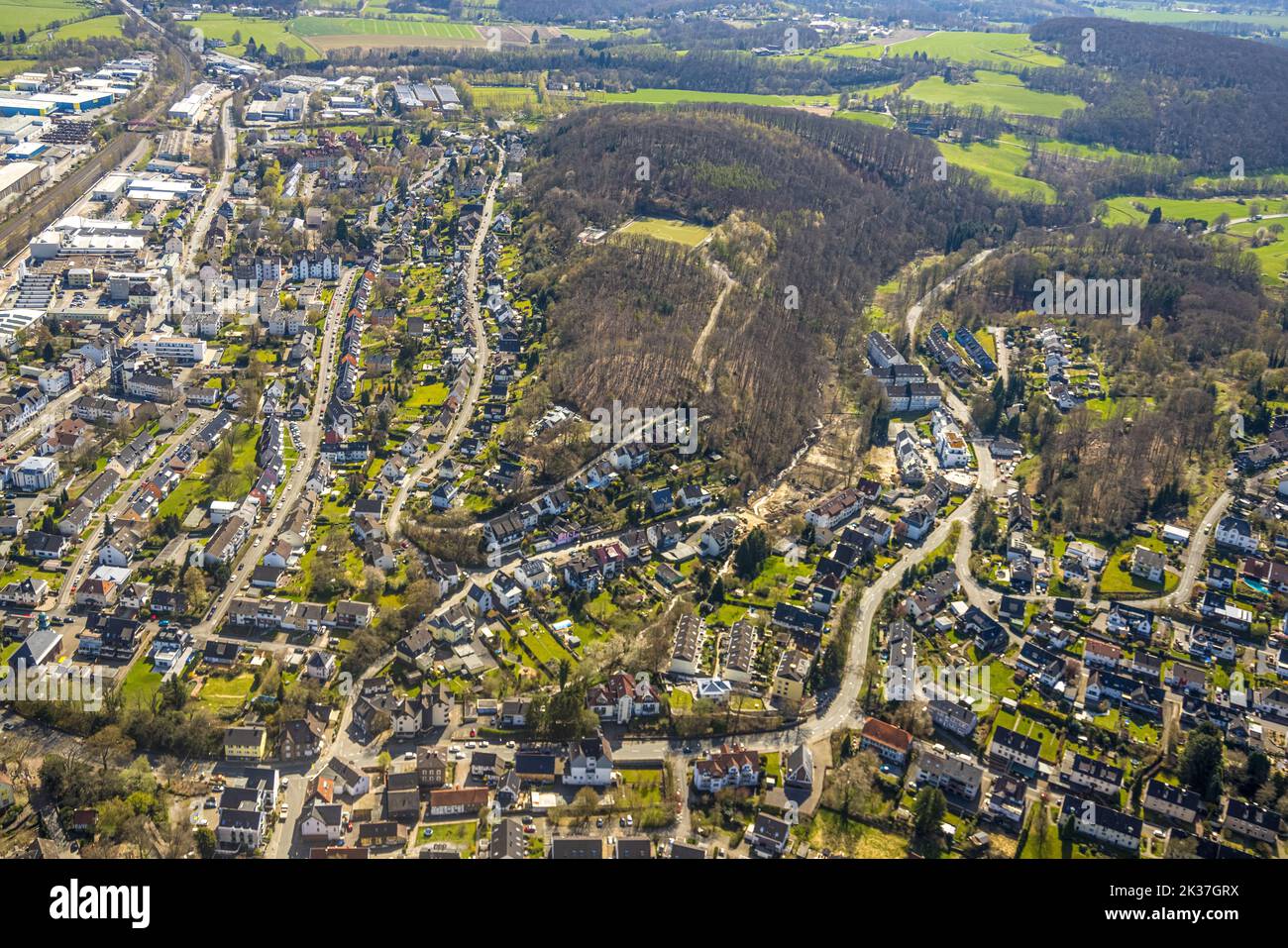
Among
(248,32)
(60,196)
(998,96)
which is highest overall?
(248,32)

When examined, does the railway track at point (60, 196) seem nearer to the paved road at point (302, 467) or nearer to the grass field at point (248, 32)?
the paved road at point (302, 467)

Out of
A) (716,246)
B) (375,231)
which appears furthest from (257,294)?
(716,246)

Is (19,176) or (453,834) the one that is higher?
(19,176)

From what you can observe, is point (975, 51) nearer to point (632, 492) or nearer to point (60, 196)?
point (60, 196)

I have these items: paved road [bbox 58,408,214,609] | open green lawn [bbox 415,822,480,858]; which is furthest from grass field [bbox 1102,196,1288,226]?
open green lawn [bbox 415,822,480,858]

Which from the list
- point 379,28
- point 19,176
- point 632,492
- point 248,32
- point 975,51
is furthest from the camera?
point 975,51

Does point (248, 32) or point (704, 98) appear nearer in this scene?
point (704, 98)

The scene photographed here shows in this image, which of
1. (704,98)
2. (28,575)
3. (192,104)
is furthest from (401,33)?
(28,575)

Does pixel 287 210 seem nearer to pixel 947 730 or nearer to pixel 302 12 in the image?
pixel 947 730
